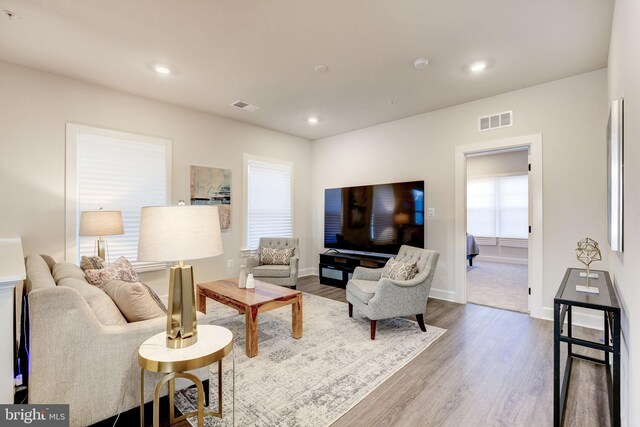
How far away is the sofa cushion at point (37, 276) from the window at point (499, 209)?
808 centimetres

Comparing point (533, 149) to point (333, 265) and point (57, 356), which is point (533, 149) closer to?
point (333, 265)

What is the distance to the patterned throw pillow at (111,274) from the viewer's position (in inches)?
94.4

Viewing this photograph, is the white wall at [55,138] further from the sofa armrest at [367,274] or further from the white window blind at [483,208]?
the white window blind at [483,208]

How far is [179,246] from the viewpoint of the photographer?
1.51m

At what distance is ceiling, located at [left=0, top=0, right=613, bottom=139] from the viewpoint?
7.60ft

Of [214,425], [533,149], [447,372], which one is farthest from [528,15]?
[214,425]

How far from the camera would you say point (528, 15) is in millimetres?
2373

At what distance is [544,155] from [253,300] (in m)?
3.69

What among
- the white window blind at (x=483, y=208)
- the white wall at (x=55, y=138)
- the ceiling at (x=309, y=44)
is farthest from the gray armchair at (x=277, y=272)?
the white window blind at (x=483, y=208)

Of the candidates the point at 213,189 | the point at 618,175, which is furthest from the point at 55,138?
the point at 618,175

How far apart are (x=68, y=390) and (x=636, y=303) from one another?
268 centimetres

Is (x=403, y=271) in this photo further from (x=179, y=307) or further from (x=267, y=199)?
(x=267, y=199)

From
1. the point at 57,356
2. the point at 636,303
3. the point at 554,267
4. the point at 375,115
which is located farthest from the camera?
the point at 375,115

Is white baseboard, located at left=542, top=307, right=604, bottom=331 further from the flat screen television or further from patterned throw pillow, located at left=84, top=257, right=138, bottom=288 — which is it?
patterned throw pillow, located at left=84, top=257, right=138, bottom=288
